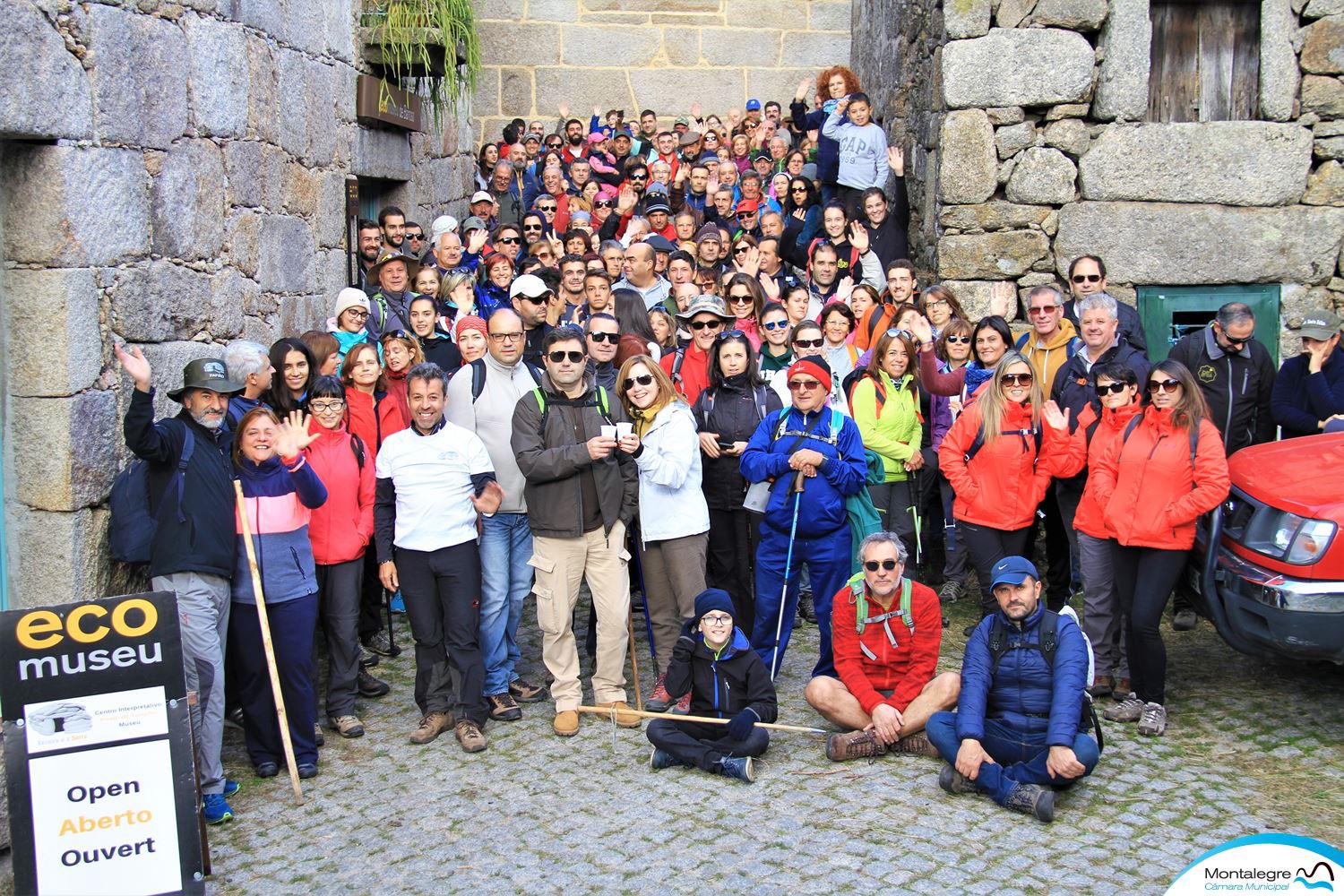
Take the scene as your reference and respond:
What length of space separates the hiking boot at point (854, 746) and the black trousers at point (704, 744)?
0.95 ft

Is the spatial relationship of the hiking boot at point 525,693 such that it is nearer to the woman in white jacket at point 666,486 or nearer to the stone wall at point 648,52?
the woman in white jacket at point 666,486

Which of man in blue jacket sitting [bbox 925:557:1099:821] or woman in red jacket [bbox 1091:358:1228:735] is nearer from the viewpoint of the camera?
Result: man in blue jacket sitting [bbox 925:557:1099:821]

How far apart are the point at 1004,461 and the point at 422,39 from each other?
504cm

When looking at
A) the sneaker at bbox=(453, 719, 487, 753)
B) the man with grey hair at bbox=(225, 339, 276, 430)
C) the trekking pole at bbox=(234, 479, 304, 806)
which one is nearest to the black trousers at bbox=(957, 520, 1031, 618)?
the sneaker at bbox=(453, 719, 487, 753)

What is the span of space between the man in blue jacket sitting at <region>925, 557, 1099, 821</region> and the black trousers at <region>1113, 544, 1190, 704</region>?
89 centimetres

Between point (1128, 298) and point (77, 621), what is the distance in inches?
284

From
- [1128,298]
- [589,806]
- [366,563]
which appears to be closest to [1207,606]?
[589,806]

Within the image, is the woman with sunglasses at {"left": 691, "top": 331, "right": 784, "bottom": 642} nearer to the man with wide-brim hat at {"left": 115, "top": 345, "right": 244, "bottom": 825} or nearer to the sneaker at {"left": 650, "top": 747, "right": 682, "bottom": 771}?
the sneaker at {"left": 650, "top": 747, "right": 682, "bottom": 771}

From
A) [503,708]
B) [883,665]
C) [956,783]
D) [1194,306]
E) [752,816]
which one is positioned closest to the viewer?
[752,816]

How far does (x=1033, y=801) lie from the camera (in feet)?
17.1

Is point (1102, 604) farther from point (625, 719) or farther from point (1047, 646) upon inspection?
point (625, 719)

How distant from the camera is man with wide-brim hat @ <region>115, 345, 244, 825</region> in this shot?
5465 millimetres

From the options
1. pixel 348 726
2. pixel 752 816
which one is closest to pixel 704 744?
pixel 752 816

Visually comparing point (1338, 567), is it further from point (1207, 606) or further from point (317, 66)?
point (317, 66)
